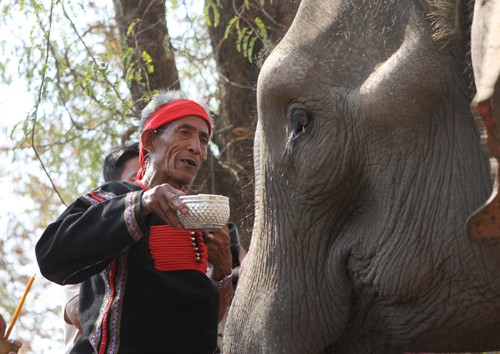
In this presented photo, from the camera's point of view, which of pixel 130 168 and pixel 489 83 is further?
pixel 130 168

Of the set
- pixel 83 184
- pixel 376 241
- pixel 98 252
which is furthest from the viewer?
pixel 83 184

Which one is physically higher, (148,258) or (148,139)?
(148,139)

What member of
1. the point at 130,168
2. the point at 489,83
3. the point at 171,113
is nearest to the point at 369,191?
the point at 489,83

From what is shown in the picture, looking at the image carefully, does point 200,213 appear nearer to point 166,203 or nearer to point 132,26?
point 166,203

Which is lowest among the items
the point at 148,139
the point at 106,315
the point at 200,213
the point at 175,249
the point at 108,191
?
the point at 106,315

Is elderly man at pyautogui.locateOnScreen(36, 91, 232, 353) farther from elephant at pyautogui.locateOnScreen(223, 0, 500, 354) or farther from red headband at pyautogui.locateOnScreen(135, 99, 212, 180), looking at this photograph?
elephant at pyautogui.locateOnScreen(223, 0, 500, 354)

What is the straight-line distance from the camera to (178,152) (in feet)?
16.1

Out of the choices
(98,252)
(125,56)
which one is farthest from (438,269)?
(125,56)

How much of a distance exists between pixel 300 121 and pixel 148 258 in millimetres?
1088

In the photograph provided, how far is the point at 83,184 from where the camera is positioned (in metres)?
8.79

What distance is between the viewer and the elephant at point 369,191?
3.59 metres

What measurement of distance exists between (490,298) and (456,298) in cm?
→ 10

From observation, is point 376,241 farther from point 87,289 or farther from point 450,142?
point 87,289

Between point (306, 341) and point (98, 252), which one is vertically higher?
point (98, 252)
